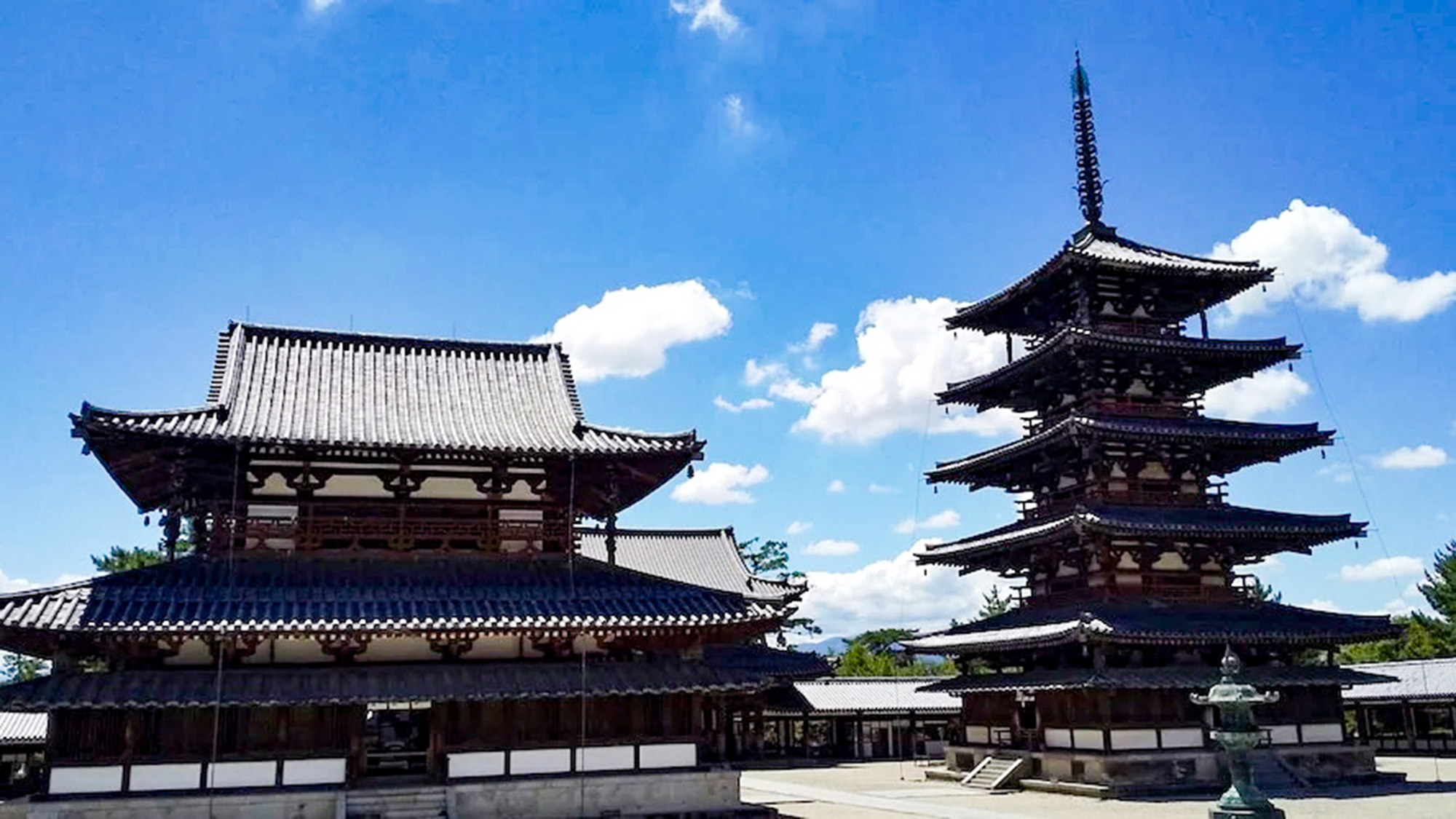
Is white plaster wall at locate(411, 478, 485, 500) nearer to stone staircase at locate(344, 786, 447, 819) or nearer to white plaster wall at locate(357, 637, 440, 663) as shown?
white plaster wall at locate(357, 637, 440, 663)

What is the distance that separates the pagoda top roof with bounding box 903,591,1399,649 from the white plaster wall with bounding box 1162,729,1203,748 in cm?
293

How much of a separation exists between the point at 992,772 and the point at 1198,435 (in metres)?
14.1

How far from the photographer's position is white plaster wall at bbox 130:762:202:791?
2278 cm

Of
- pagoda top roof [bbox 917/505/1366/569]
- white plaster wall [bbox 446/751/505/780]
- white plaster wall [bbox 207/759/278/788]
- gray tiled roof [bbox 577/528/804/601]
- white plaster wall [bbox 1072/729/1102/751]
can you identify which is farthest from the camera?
gray tiled roof [bbox 577/528/804/601]

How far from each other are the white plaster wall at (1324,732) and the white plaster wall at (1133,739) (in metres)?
6.26

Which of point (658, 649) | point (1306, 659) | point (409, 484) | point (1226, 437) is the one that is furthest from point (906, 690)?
point (409, 484)

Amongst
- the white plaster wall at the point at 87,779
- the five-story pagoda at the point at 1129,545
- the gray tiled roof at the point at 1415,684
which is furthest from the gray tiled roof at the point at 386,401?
the gray tiled roof at the point at 1415,684

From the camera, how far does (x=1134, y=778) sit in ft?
112

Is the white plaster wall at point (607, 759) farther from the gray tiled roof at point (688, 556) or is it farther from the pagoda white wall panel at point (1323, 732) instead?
the gray tiled roof at point (688, 556)

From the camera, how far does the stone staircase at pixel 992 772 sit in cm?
3756


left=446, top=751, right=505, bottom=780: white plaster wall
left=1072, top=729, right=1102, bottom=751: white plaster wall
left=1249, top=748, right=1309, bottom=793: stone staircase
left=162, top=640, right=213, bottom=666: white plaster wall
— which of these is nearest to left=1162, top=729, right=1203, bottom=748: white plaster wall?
left=1249, top=748, right=1309, bottom=793: stone staircase

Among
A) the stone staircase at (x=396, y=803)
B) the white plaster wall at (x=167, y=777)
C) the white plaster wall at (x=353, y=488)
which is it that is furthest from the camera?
the white plaster wall at (x=353, y=488)

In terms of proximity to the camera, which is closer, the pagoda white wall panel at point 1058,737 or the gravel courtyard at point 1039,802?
the gravel courtyard at point 1039,802

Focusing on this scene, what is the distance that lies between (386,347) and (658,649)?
1229 centimetres
